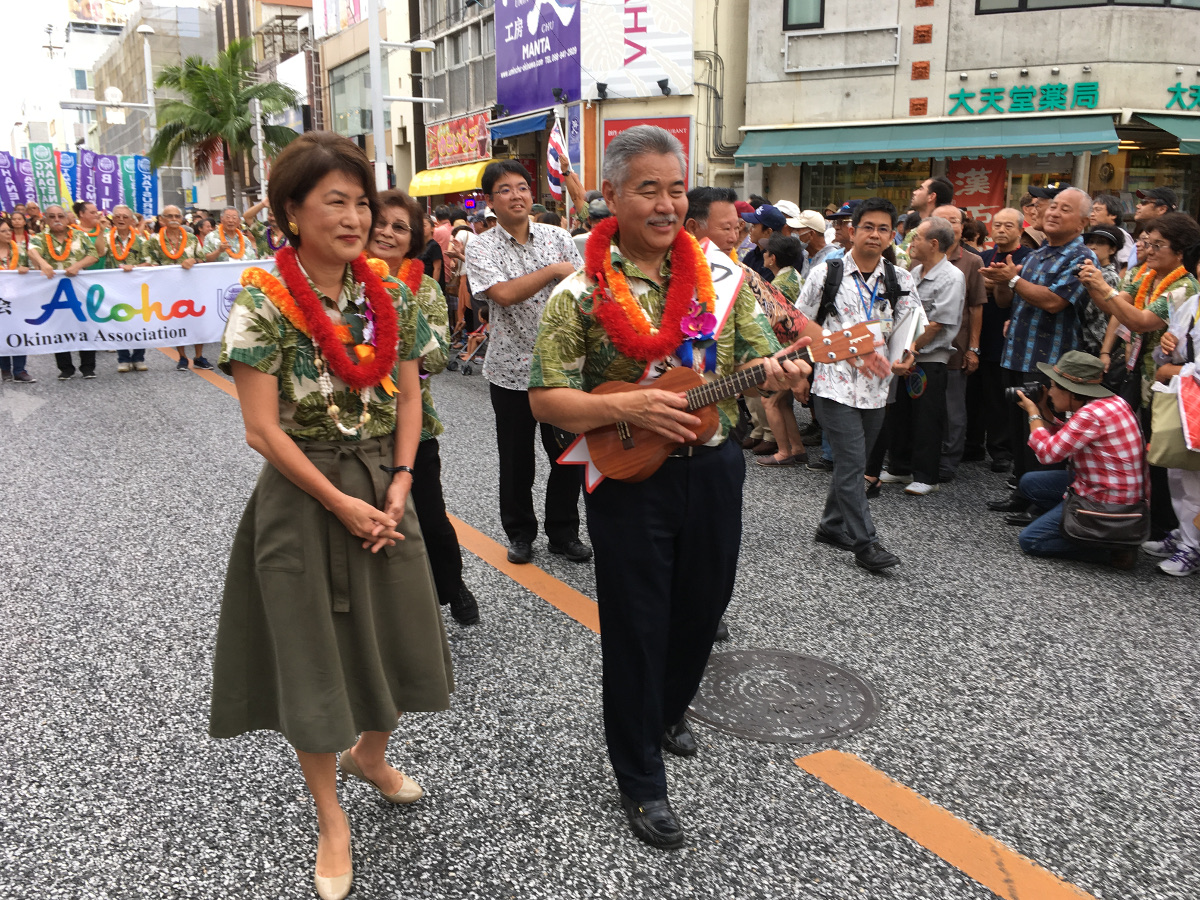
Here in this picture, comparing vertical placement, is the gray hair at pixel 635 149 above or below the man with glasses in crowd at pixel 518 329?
above

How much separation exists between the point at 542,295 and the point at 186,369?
8.36 metres

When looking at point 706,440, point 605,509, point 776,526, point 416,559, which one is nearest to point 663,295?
point 706,440

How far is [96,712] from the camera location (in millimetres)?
3383

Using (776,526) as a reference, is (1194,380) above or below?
above

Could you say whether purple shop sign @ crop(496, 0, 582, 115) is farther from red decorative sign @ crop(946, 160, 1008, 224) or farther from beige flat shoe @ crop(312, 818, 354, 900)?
beige flat shoe @ crop(312, 818, 354, 900)

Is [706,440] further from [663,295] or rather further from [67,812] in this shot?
[67,812]

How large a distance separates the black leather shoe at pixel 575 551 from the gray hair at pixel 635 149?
272cm

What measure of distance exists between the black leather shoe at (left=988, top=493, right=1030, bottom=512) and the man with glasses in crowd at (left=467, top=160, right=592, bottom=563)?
9.39 ft

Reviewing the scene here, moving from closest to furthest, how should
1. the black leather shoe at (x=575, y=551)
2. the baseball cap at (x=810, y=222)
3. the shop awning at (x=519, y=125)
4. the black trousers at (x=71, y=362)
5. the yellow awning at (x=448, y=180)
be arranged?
the black leather shoe at (x=575, y=551) → the baseball cap at (x=810, y=222) → the black trousers at (x=71, y=362) → the shop awning at (x=519, y=125) → the yellow awning at (x=448, y=180)

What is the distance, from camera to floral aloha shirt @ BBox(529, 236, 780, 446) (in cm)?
260

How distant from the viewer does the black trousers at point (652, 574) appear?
2602mm

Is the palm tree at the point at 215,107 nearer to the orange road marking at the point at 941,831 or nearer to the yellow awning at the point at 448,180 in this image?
the yellow awning at the point at 448,180

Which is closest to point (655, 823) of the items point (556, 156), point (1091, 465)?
point (1091, 465)

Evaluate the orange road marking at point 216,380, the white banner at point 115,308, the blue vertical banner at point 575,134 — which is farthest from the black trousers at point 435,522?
the blue vertical banner at point 575,134
